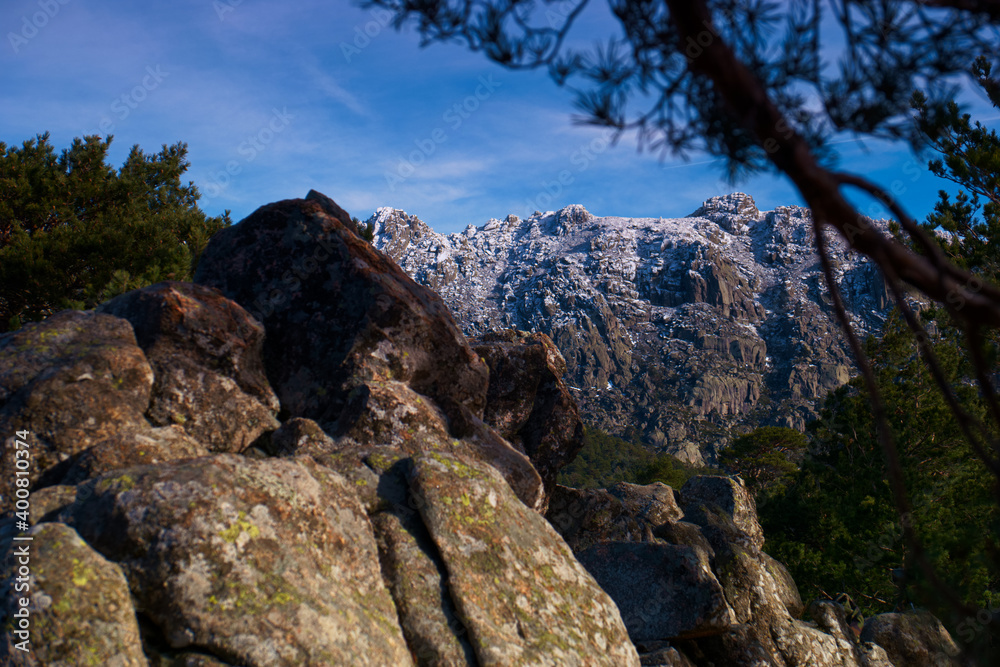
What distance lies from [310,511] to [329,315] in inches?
248

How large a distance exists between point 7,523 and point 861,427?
29.8 metres

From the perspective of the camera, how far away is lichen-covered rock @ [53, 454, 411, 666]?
4270 millimetres

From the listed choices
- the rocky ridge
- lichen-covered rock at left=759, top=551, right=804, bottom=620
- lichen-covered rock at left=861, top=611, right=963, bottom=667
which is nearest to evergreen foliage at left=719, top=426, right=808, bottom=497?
lichen-covered rock at left=759, top=551, right=804, bottom=620

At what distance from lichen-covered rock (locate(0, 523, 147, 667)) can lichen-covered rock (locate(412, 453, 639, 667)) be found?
8.99ft

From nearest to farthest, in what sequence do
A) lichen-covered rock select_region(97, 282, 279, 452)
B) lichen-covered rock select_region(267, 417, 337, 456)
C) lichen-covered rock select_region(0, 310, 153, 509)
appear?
lichen-covered rock select_region(0, 310, 153, 509)
lichen-covered rock select_region(267, 417, 337, 456)
lichen-covered rock select_region(97, 282, 279, 452)

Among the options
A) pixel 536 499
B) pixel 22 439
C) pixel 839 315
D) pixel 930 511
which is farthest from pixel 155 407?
pixel 930 511

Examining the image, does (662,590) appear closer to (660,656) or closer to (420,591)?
(660,656)

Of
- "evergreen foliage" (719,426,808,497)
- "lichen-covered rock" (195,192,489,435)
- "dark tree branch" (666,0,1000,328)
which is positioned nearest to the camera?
"dark tree branch" (666,0,1000,328)

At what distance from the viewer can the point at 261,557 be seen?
186 inches

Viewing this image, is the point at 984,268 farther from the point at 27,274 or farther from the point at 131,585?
the point at 27,274

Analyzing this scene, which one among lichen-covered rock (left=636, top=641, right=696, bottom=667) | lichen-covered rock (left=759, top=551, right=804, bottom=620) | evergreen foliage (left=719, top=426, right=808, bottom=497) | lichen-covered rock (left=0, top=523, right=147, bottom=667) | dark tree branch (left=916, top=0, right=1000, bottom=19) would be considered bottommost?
lichen-covered rock (left=636, top=641, right=696, bottom=667)

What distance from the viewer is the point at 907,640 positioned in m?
12.5

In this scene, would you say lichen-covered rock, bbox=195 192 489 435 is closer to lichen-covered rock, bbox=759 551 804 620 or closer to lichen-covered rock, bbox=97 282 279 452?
lichen-covered rock, bbox=97 282 279 452

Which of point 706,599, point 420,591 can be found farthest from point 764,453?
point 420,591
